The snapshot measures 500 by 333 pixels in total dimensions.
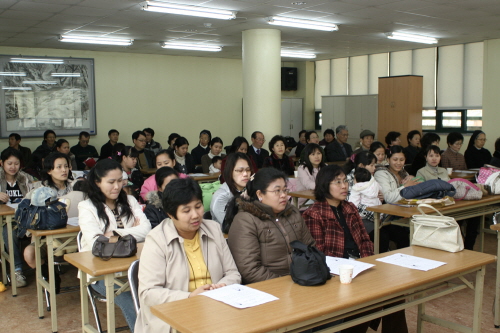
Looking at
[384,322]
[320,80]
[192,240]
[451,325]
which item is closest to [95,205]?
[192,240]

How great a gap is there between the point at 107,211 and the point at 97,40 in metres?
6.99

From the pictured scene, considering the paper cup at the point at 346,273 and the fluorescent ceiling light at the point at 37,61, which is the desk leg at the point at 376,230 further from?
the fluorescent ceiling light at the point at 37,61

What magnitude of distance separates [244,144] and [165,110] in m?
5.05

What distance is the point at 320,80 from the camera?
14375mm

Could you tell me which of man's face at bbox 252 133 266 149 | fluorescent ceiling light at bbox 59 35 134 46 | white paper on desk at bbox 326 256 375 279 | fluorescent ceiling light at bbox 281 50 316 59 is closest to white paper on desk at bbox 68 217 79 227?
white paper on desk at bbox 326 256 375 279

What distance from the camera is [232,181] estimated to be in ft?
13.6

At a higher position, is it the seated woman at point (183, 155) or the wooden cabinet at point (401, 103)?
the wooden cabinet at point (401, 103)

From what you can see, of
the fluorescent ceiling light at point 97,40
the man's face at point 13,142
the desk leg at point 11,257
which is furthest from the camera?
the man's face at point 13,142

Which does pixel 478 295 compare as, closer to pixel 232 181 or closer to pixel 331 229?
pixel 331 229

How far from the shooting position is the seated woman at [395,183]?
493 centimetres

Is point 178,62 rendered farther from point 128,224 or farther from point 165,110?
point 128,224

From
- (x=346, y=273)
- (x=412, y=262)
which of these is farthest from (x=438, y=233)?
(x=346, y=273)

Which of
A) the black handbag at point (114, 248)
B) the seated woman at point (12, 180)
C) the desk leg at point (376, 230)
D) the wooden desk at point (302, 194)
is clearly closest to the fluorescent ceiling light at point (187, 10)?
the seated woman at point (12, 180)

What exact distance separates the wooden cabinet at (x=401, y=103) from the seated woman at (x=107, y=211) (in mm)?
8956
